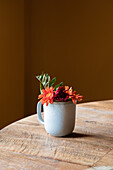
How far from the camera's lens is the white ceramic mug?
84 centimetres

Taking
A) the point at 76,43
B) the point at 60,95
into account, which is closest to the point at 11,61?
the point at 76,43

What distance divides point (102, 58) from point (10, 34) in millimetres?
Result: 1248

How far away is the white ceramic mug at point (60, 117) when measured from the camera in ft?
2.74

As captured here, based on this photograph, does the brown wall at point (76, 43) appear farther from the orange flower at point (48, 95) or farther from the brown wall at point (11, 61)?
the orange flower at point (48, 95)

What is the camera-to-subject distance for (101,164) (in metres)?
0.67

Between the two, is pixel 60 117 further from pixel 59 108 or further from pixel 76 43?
pixel 76 43

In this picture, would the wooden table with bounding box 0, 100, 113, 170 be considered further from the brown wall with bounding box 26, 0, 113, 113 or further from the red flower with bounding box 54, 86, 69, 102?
the brown wall with bounding box 26, 0, 113, 113

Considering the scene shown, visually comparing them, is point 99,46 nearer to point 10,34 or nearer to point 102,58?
point 102,58

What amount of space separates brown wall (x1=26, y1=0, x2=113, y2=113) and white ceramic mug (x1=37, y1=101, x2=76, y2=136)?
8.34ft

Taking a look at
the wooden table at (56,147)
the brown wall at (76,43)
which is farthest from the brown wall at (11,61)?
the wooden table at (56,147)

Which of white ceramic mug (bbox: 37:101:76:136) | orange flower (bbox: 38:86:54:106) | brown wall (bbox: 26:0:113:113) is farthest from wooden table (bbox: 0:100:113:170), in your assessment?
brown wall (bbox: 26:0:113:113)

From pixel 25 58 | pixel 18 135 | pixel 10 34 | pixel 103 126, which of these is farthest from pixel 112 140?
pixel 25 58

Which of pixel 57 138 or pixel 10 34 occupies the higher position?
pixel 10 34

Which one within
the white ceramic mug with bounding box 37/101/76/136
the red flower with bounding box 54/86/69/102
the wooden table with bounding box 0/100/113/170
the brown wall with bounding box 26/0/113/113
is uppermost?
the brown wall with bounding box 26/0/113/113
